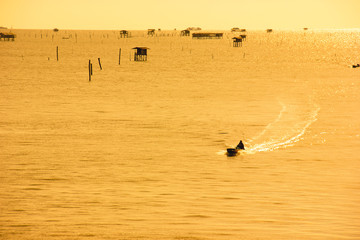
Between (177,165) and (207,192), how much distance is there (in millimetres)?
3452

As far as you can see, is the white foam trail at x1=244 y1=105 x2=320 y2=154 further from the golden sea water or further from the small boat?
the small boat

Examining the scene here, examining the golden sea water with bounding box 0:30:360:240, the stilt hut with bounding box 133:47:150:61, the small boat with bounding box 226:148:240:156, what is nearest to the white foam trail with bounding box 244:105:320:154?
the golden sea water with bounding box 0:30:360:240

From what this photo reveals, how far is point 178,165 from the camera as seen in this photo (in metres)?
17.2

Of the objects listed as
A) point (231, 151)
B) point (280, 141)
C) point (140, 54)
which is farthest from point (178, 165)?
point (140, 54)

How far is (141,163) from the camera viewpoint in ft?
57.3

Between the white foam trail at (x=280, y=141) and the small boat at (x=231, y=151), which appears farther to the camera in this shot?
the white foam trail at (x=280, y=141)

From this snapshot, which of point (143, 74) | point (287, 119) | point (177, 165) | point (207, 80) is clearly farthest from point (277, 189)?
point (143, 74)

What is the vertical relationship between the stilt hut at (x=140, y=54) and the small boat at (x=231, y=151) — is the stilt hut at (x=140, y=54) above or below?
above

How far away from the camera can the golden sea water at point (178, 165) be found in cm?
1149

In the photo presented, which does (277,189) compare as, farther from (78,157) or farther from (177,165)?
(78,157)

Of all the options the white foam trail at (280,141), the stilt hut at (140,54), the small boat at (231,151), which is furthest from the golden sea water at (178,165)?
the stilt hut at (140,54)

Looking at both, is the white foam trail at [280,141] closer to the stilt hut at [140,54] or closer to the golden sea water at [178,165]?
the golden sea water at [178,165]

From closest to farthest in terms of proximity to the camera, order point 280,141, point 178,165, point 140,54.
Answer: point 178,165, point 280,141, point 140,54

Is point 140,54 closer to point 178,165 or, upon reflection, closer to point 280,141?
point 280,141
